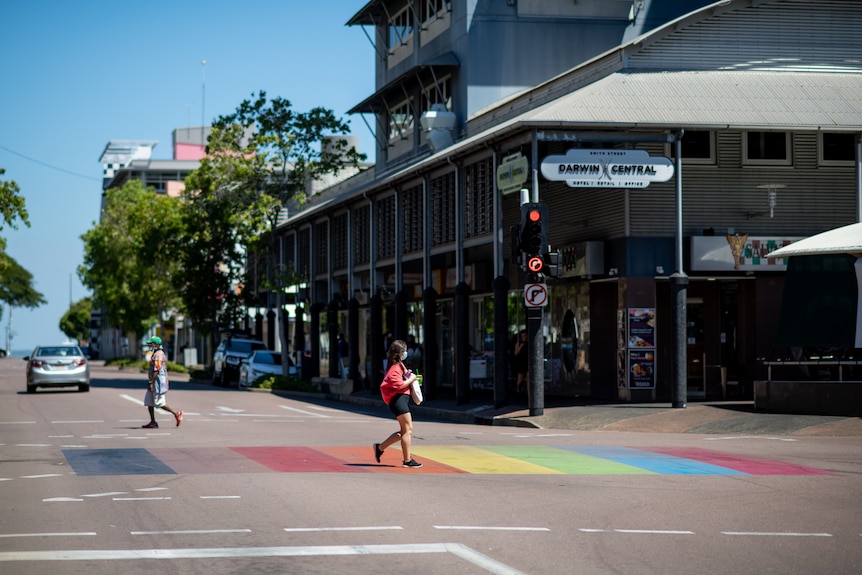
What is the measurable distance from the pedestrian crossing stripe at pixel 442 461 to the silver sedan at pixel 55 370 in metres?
21.7

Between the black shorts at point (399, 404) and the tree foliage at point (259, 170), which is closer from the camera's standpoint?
the black shorts at point (399, 404)

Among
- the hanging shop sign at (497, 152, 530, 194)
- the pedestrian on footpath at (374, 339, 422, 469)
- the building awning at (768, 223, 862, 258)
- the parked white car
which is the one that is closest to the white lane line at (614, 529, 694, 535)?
the pedestrian on footpath at (374, 339, 422, 469)

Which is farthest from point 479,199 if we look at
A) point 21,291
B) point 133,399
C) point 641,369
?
point 21,291

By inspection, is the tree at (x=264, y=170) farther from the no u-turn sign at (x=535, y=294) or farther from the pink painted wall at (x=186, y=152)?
the pink painted wall at (x=186, y=152)

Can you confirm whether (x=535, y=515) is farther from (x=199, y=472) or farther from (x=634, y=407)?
(x=634, y=407)

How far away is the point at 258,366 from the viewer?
1877 inches

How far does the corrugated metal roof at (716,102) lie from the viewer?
87.0 ft

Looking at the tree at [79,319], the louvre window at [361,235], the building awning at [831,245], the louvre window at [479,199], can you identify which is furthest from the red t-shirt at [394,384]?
the tree at [79,319]

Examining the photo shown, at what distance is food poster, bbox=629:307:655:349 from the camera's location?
28438 millimetres

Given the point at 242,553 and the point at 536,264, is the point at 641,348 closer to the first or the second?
the point at 536,264

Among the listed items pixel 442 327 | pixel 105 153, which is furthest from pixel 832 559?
pixel 105 153

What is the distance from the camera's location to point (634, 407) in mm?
26453

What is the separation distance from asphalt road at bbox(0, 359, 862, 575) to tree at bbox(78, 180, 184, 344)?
47749 mm

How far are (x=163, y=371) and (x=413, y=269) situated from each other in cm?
2042
